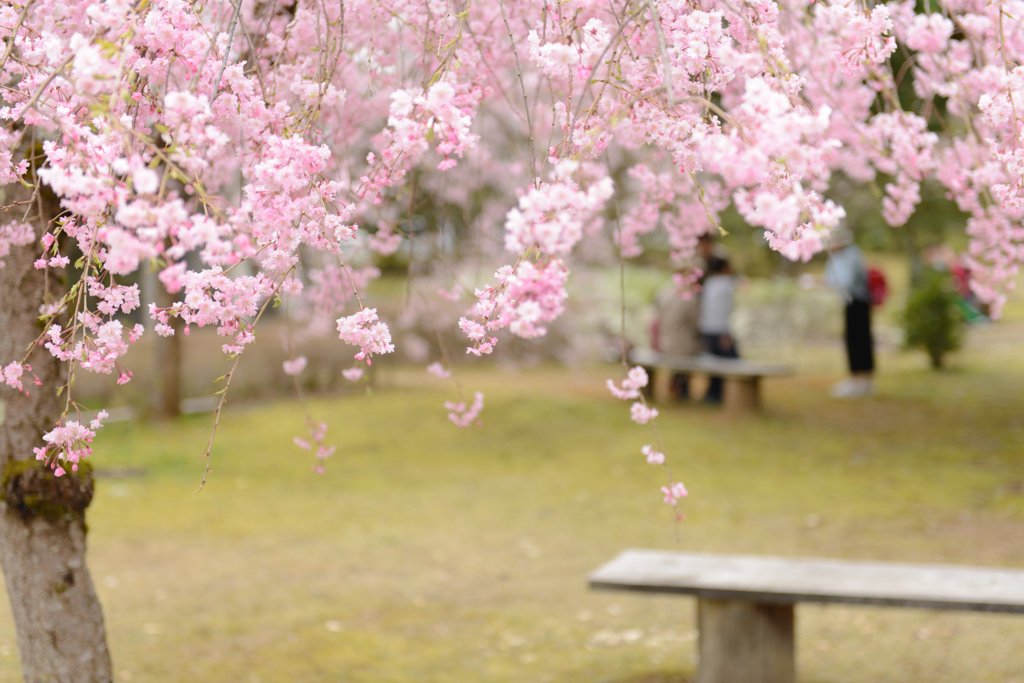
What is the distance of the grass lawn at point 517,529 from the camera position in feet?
13.0

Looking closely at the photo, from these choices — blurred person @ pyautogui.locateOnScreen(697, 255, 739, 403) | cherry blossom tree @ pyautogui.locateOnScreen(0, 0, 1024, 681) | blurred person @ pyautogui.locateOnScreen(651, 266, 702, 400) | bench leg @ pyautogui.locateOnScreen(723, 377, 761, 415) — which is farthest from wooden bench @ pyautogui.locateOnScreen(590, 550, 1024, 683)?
blurred person @ pyautogui.locateOnScreen(651, 266, 702, 400)

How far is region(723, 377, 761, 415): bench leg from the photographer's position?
936 centimetres

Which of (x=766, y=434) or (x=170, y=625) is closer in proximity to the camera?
(x=170, y=625)

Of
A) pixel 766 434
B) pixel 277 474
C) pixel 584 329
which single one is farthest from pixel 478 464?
pixel 584 329

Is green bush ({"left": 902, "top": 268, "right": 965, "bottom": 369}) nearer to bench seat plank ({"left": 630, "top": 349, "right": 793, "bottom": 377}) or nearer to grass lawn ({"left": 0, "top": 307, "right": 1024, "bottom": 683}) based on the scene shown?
grass lawn ({"left": 0, "top": 307, "right": 1024, "bottom": 683})

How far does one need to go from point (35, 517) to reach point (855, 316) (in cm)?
858

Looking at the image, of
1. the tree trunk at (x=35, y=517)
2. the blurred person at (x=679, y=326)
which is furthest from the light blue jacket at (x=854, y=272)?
the tree trunk at (x=35, y=517)

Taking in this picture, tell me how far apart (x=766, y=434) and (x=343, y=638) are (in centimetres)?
554

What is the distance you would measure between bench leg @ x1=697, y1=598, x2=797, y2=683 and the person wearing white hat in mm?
5871

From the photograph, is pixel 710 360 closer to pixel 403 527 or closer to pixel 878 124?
pixel 403 527

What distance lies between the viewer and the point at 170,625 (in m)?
4.32

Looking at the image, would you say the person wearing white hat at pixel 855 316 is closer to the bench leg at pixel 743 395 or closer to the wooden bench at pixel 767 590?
the bench leg at pixel 743 395

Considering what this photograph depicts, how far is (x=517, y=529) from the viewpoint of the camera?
5.93 m

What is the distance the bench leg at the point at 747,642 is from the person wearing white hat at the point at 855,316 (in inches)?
231
